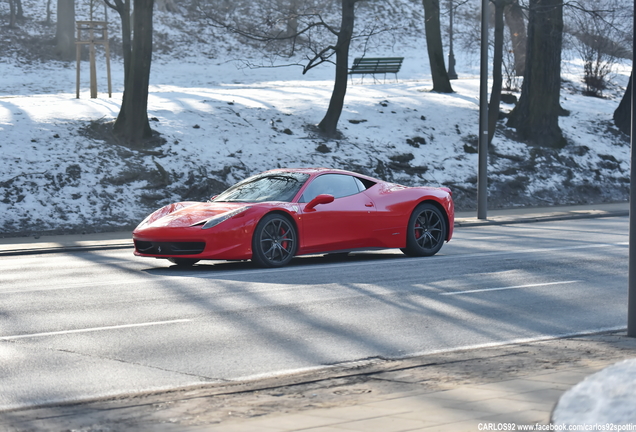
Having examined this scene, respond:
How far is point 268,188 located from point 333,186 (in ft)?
3.07

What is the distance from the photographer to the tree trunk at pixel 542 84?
2827 cm

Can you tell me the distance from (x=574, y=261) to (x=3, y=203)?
38.1 ft

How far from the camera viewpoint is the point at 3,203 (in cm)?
1803

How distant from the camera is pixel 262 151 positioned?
75.7 ft

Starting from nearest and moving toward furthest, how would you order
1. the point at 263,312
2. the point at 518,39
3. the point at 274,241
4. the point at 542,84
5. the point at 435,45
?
the point at 263,312 → the point at 274,241 → the point at 542,84 → the point at 435,45 → the point at 518,39

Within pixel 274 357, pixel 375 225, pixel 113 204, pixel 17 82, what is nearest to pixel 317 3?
pixel 17 82

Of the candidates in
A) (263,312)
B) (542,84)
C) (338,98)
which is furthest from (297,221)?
(542,84)

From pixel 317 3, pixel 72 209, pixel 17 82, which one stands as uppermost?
pixel 317 3

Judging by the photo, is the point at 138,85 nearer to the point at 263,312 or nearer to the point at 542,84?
the point at 542,84

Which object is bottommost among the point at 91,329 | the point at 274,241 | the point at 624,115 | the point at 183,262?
the point at 183,262

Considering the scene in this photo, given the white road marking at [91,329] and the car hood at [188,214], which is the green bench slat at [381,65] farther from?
the white road marking at [91,329]

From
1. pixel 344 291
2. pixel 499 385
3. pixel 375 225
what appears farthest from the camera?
pixel 375 225

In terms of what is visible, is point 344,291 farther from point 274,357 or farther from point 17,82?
point 17,82

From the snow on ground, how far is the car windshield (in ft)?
21.1
